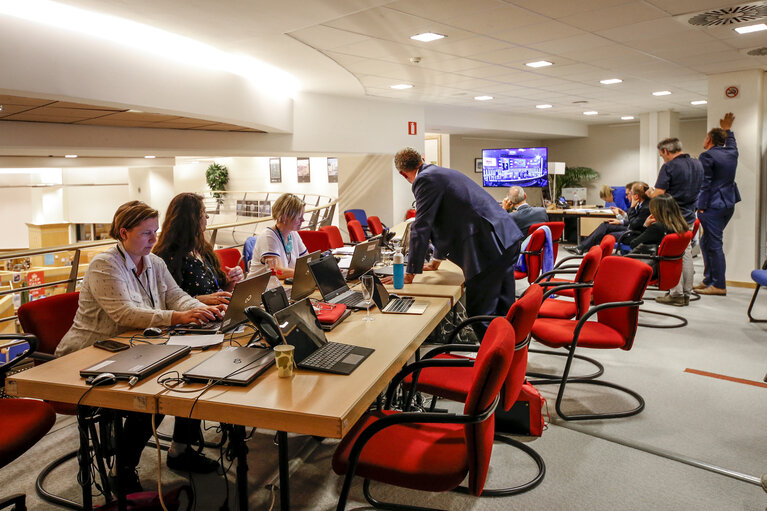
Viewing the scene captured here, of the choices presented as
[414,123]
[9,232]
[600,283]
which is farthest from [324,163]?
[600,283]

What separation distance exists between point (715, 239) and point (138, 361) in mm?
6725

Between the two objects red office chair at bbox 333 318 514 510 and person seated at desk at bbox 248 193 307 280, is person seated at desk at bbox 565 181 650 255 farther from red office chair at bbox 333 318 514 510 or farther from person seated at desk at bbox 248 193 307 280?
red office chair at bbox 333 318 514 510

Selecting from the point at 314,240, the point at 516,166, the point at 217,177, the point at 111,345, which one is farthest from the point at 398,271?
the point at 217,177

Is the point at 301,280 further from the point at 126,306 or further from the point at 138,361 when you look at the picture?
the point at 138,361

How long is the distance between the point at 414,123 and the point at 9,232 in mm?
11261

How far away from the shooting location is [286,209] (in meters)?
3.89

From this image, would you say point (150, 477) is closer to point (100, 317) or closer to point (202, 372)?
point (100, 317)

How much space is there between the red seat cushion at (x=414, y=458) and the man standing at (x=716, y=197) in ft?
19.4

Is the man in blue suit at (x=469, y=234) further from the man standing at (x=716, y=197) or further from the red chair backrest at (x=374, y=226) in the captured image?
the red chair backrest at (x=374, y=226)

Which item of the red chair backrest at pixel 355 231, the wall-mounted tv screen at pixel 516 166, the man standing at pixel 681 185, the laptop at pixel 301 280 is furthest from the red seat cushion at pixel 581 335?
the wall-mounted tv screen at pixel 516 166

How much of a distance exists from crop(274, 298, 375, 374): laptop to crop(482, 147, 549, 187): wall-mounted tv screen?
11.7 meters

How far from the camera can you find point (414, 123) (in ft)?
33.2

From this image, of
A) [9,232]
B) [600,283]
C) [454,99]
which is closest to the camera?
[600,283]

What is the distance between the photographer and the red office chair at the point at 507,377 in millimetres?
2133
